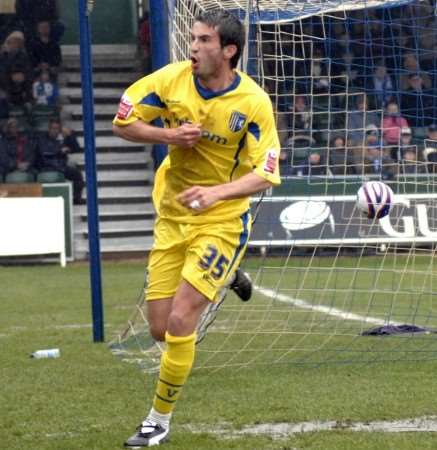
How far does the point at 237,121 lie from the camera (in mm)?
6168

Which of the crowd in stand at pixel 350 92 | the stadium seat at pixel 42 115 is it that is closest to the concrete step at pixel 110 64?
the stadium seat at pixel 42 115

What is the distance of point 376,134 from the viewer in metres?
14.3

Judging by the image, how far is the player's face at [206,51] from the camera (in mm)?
6062

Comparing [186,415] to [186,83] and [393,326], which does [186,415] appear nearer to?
[186,83]

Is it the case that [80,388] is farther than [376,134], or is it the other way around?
[376,134]

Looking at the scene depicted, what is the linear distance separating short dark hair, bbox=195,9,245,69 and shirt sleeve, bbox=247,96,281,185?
319 mm

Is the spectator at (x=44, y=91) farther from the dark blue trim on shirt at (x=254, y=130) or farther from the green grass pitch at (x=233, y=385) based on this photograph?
the dark blue trim on shirt at (x=254, y=130)

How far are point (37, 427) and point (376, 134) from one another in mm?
8803

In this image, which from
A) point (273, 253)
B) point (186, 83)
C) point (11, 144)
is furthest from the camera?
point (11, 144)

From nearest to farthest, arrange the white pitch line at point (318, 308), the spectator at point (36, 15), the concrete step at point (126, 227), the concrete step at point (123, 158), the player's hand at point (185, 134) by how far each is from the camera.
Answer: the player's hand at point (185, 134), the white pitch line at point (318, 308), the concrete step at point (126, 227), the concrete step at point (123, 158), the spectator at point (36, 15)

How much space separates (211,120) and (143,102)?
0.37 m

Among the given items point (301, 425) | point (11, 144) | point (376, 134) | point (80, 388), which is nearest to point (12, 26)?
point (11, 144)

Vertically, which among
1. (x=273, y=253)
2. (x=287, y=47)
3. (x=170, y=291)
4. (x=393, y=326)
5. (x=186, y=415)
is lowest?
(x=273, y=253)

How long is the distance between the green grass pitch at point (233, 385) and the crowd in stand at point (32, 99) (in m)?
8.43
